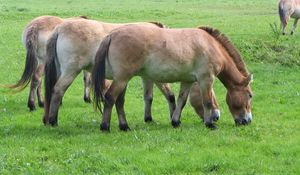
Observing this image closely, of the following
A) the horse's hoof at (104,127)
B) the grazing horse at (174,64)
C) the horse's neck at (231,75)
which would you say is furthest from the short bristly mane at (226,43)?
the horse's hoof at (104,127)

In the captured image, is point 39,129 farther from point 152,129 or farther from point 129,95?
point 129,95

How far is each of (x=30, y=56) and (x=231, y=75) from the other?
4.45 metres

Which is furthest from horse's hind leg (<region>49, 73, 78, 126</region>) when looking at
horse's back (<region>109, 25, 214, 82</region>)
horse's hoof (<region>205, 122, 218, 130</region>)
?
horse's hoof (<region>205, 122, 218, 130</region>)

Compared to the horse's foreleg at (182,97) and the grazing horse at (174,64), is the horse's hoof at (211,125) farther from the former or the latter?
the horse's foreleg at (182,97)

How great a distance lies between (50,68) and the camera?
10633 mm

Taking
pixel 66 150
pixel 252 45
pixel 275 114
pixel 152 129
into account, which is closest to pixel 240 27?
pixel 252 45

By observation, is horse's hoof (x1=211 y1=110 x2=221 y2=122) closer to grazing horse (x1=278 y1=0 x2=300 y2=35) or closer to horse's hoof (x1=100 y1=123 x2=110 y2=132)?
horse's hoof (x1=100 y1=123 x2=110 y2=132)

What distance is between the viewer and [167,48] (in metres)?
9.84

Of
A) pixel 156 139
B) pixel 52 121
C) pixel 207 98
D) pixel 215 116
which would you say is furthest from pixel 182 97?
pixel 52 121

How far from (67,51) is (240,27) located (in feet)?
56.4

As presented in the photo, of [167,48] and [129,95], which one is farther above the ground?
[167,48]

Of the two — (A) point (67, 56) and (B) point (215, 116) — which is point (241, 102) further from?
(A) point (67, 56)

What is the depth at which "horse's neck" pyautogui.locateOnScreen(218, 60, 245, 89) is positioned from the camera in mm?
10625

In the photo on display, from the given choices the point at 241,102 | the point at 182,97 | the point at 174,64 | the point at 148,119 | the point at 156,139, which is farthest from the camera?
the point at 148,119
